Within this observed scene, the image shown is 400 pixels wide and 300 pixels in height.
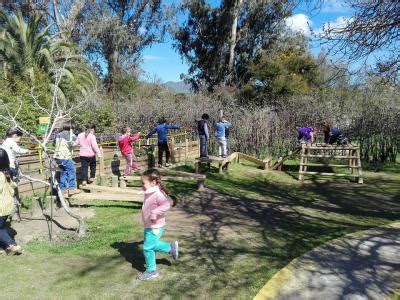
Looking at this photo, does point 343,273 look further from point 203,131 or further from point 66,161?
point 203,131

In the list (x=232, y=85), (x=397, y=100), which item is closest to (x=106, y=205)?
(x=397, y=100)

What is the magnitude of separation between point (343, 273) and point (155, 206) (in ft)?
7.69

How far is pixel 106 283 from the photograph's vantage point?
4.54 meters

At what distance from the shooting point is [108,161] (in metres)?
11.2

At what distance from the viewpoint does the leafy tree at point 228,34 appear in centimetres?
3216

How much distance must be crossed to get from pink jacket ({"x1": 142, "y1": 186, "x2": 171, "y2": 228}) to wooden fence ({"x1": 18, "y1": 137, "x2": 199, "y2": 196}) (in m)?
4.20

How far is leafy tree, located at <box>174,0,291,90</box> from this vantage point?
105 ft

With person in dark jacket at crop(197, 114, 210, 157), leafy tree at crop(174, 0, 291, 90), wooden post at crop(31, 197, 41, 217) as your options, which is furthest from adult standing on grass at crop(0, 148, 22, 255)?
leafy tree at crop(174, 0, 291, 90)

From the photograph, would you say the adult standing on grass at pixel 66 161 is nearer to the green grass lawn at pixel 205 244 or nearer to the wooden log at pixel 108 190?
the wooden log at pixel 108 190

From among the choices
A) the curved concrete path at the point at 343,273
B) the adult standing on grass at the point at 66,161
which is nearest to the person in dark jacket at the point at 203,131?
the adult standing on grass at the point at 66,161

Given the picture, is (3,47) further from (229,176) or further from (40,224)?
(40,224)

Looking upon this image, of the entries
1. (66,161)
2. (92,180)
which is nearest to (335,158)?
(92,180)

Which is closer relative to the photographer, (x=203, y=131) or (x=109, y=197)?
(x=109, y=197)

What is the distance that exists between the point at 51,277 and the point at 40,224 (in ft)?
7.37
